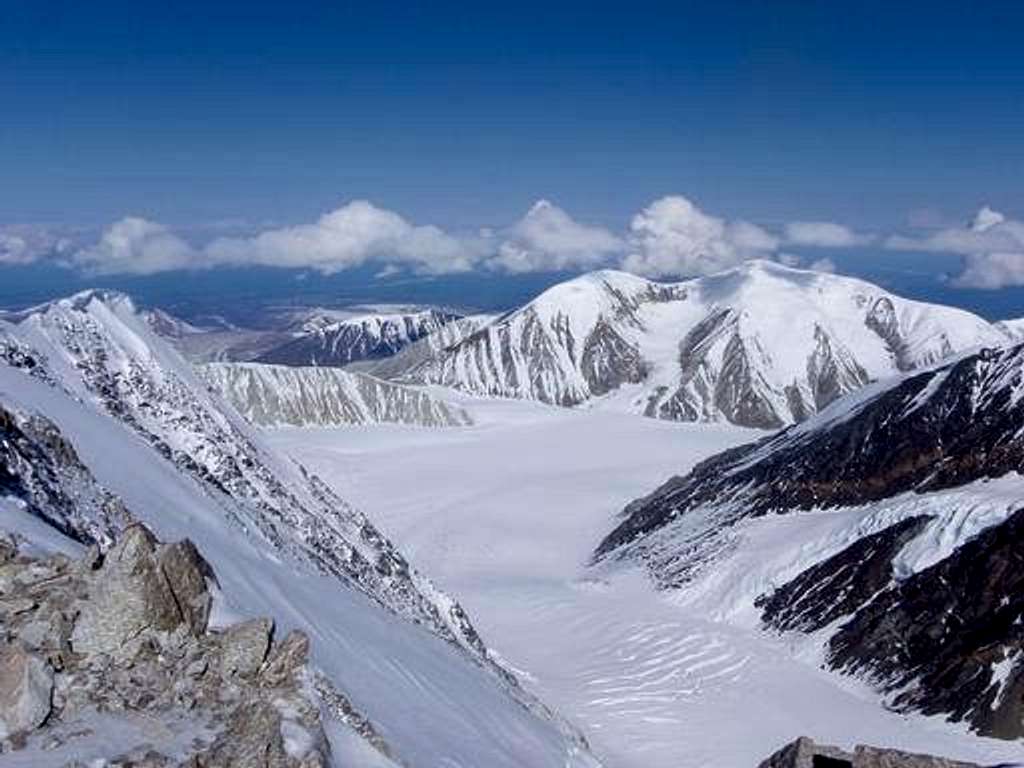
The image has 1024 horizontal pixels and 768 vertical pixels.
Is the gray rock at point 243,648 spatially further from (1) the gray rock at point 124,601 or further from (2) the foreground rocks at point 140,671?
(1) the gray rock at point 124,601

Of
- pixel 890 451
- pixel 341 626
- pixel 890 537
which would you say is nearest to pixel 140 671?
pixel 341 626

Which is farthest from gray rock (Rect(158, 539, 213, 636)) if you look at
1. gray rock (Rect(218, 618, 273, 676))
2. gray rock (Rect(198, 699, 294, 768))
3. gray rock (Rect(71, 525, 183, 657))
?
gray rock (Rect(198, 699, 294, 768))

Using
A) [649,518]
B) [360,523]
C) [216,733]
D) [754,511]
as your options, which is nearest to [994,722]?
[360,523]

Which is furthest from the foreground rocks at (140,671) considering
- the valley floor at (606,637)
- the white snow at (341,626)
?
the valley floor at (606,637)

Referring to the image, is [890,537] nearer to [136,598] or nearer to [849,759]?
[849,759]

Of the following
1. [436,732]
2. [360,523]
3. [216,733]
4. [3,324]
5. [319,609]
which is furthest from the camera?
[360,523]

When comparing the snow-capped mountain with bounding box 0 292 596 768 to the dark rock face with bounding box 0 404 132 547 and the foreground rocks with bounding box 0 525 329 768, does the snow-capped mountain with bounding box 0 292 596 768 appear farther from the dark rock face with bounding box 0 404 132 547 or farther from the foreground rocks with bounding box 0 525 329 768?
the foreground rocks with bounding box 0 525 329 768

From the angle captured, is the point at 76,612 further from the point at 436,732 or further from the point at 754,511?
the point at 754,511
